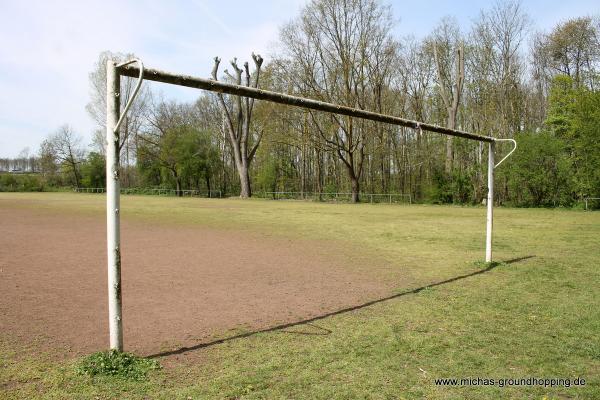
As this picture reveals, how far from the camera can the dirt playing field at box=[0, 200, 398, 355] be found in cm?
Result: 485

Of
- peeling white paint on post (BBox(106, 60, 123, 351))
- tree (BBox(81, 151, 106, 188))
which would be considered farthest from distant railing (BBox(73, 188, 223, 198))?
peeling white paint on post (BBox(106, 60, 123, 351))

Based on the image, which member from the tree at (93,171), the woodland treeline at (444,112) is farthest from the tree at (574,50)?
the tree at (93,171)

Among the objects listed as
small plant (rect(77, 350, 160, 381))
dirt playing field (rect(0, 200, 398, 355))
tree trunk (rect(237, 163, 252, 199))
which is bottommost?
dirt playing field (rect(0, 200, 398, 355))

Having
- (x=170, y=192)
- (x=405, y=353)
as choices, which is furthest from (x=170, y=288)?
(x=170, y=192)

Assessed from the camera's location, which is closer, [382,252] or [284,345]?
[284,345]

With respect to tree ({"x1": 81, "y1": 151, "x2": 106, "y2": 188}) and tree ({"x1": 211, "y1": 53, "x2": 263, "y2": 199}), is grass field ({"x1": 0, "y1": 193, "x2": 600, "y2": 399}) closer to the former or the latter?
tree ({"x1": 211, "y1": 53, "x2": 263, "y2": 199})

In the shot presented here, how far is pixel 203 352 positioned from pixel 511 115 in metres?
36.8

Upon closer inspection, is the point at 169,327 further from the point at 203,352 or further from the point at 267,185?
the point at 267,185

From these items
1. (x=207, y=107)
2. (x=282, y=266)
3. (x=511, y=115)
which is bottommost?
(x=282, y=266)

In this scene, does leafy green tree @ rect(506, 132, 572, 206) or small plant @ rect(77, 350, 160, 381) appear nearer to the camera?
small plant @ rect(77, 350, 160, 381)

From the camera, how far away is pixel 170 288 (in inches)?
277

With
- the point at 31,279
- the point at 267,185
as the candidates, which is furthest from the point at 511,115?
the point at 31,279

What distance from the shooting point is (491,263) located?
892cm

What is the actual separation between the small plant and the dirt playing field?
379mm
